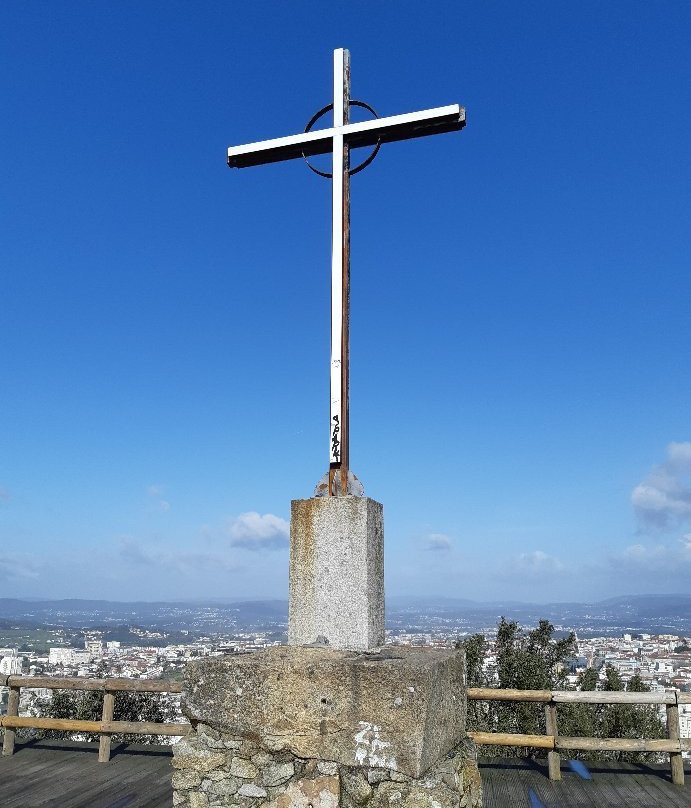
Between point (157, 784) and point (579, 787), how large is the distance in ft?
12.7

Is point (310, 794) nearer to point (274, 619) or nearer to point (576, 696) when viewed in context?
point (576, 696)

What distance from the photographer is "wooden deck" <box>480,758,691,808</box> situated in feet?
18.6

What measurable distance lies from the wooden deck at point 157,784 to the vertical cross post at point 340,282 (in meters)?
3.62

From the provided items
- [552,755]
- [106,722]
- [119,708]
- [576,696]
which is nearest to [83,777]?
[106,722]

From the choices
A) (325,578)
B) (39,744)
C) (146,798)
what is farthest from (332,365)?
(39,744)

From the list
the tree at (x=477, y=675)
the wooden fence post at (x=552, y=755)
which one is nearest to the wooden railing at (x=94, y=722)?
the wooden fence post at (x=552, y=755)

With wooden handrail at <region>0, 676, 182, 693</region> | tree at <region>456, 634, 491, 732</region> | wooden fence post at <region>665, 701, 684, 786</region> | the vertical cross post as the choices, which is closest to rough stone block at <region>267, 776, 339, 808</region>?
the vertical cross post

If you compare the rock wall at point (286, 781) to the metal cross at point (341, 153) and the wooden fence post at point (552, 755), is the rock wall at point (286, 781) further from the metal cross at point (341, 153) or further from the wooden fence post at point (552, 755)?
the wooden fence post at point (552, 755)

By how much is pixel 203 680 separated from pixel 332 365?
194 cm

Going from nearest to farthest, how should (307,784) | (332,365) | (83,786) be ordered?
1. (307,784)
2. (332,365)
3. (83,786)

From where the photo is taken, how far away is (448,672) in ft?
11.5

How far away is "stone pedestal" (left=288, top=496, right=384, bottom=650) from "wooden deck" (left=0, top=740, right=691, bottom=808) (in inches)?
116

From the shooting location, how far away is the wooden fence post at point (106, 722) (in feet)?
23.1

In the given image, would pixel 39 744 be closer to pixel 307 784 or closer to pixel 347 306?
pixel 307 784
